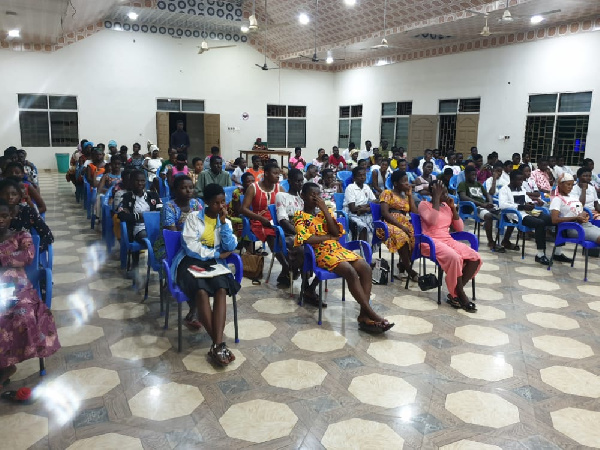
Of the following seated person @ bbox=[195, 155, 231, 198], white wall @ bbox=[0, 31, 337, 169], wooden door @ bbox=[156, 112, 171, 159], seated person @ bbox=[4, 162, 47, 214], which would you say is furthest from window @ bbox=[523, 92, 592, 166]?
wooden door @ bbox=[156, 112, 171, 159]

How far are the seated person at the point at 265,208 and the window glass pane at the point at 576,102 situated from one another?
8464 mm

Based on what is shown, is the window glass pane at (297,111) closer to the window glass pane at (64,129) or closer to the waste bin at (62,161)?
the window glass pane at (64,129)

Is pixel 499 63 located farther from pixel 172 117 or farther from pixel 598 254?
pixel 172 117

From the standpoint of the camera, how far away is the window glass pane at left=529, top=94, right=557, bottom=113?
1066 centimetres

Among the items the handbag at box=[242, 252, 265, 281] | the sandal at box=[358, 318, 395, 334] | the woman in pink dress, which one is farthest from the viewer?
the handbag at box=[242, 252, 265, 281]

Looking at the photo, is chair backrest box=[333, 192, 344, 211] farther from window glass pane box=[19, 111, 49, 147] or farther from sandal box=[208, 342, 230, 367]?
window glass pane box=[19, 111, 49, 147]

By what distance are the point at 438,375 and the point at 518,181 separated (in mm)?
4131

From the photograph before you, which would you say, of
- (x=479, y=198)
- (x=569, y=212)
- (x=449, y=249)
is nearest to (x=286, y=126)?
(x=479, y=198)

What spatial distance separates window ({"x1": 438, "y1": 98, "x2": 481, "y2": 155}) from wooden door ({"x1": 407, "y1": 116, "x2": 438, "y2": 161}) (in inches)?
7.7

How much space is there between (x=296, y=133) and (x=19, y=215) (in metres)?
15.1

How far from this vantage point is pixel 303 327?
3535 mm

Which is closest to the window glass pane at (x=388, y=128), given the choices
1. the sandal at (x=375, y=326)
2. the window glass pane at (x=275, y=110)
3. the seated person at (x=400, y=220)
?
the window glass pane at (x=275, y=110)

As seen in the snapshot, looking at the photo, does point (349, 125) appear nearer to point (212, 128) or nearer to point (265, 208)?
point (212, 128)

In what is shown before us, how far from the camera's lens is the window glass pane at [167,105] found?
50.4ft
